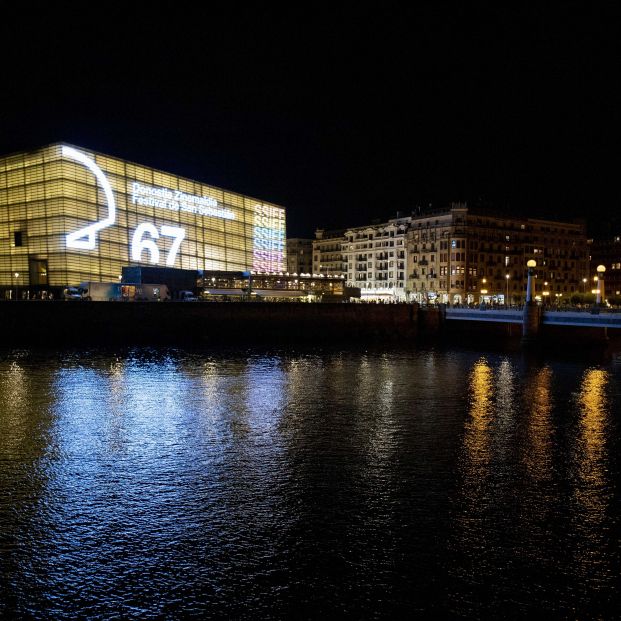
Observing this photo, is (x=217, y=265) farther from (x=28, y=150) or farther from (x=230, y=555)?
(x=230, y=555)

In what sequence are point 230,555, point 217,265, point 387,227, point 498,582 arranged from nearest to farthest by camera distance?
point 498,582, point 230,555, point 217,265, point 387,227

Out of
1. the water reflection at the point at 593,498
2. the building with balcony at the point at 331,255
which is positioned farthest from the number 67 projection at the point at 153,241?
the water reflection at the point at 593,498

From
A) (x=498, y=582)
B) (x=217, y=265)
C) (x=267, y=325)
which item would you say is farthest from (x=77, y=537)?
(x=217, y=265)

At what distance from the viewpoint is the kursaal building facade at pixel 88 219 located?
333ft

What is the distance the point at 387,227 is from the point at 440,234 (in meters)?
20.2

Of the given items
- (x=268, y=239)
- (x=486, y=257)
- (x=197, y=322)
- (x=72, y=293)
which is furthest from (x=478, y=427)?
(x=486, y=257)

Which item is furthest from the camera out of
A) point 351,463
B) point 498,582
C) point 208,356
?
point 208,356

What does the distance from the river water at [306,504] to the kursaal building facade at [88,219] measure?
213 ft

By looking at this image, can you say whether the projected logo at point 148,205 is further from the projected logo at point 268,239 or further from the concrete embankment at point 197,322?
the concrete embankment at point 197,322

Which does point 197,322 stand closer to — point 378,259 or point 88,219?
point 88,219

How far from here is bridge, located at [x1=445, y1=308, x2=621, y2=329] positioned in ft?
218

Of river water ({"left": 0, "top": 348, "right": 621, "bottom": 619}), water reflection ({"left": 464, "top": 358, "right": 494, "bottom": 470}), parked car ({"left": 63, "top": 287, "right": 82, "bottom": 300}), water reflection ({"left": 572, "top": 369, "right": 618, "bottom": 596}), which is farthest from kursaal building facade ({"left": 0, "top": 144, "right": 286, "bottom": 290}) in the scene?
water reflection ({"left": 572, "top": 369, "right": 618, "bottom": 596})

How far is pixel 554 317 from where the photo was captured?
7588 cm

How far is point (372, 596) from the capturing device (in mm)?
14508
